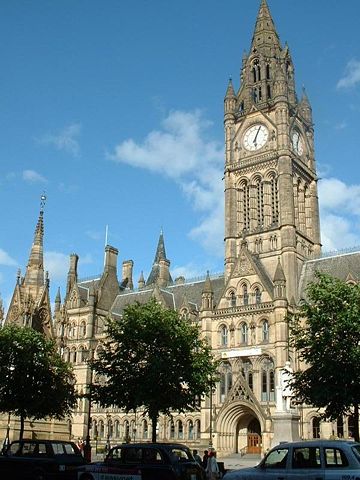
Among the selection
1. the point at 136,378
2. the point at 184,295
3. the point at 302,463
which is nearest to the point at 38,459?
the point at 302,463

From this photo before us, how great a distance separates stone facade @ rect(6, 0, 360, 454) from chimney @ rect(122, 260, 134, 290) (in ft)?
14.2

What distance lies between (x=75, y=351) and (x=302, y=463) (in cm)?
5816

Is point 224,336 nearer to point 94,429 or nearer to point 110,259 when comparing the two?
point 94,429

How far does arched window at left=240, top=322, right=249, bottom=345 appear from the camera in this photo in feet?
184

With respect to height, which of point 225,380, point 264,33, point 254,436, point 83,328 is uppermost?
point 264,33

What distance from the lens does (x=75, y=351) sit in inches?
2746

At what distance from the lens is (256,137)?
67000mm

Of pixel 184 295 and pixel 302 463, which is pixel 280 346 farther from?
pixel 302 463

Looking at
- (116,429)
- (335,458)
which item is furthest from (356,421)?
(116,429)

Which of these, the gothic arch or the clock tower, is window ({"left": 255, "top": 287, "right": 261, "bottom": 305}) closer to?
the clock tower

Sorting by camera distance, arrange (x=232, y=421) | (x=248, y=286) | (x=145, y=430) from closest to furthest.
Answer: (x=232, y=421) → (x=248, y=286) → (x=145, y=430)

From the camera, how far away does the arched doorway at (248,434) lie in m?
53.8

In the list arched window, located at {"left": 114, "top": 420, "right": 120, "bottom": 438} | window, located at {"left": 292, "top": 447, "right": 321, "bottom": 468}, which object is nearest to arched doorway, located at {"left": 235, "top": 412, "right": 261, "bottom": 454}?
arched window, located at {"left": 114, "top": 420, "right": 120, "bottom": 438}

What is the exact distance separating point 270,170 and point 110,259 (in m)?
26.0
